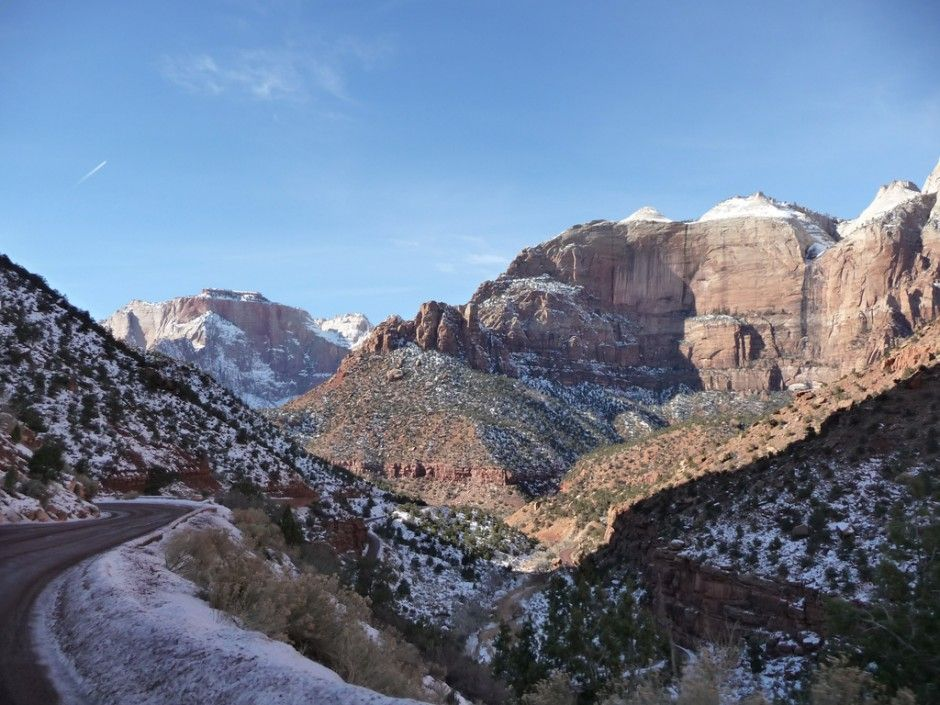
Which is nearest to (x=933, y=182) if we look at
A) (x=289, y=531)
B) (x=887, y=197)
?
(x=887, y=197)

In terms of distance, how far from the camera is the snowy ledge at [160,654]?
14.8 ft

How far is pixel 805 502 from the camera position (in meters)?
27.0

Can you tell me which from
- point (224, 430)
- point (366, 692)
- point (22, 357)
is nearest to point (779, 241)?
→ point (224, 430)

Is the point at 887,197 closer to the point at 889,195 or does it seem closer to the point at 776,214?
the point at 889,195

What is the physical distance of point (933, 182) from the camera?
455ft

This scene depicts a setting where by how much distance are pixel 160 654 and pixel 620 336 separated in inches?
5616

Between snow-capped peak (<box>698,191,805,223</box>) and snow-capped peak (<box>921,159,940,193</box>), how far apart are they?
24.7m

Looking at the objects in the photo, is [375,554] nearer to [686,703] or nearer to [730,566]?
[730,566]

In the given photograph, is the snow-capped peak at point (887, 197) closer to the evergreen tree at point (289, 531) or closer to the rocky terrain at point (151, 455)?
the rocky terrain at point (151, 455)

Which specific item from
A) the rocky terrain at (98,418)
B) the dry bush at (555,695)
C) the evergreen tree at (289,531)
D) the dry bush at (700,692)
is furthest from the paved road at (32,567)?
the dry bush at (555,695)

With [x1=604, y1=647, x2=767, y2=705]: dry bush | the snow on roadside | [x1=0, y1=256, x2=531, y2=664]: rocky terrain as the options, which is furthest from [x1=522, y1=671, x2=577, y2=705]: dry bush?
[x1=0, y1=256, x2=531, y2=664]: rocky terrain

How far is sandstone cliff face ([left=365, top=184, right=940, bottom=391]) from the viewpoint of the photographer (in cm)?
11625

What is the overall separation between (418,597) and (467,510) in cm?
3388

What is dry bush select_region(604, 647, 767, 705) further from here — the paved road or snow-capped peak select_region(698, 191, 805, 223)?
snow-capped peak select_region(698, 191, 805, 223)
